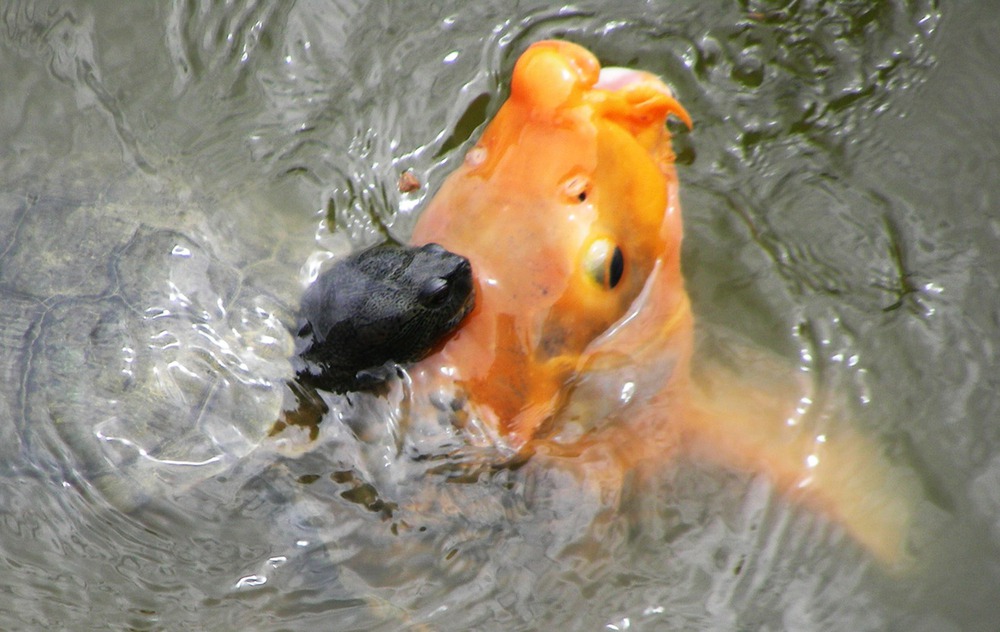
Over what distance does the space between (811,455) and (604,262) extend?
0.90 metres

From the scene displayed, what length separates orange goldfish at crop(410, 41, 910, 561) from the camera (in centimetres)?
255

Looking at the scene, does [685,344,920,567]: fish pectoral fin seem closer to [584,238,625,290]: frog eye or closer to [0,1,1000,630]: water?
[0,1,1000,630]: water

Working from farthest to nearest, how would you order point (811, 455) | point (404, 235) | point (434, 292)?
point (404, 235), point (811, 455), point (434, 292)

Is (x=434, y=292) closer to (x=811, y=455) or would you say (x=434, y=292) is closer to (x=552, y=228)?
(x=552, y=228)

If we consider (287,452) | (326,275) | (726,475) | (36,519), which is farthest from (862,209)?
(36,519)

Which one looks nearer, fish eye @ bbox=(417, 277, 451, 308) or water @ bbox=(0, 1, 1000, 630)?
fish eye @ bbox=(417, 277, 451, 308)

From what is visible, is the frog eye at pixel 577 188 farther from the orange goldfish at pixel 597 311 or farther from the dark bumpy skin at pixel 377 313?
the dark bumpy skin at pixel 377 313

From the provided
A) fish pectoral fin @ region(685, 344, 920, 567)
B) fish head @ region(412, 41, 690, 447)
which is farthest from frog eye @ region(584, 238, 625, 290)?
fish pectoral fin @ region(685, 344, 920, 567)

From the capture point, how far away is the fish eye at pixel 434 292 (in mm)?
2449

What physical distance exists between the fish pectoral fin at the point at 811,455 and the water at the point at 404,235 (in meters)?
0.06

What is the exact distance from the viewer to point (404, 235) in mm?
3117

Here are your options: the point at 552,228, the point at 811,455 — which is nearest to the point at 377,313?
the point at 552,228

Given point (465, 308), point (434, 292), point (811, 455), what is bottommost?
point (811, 455)

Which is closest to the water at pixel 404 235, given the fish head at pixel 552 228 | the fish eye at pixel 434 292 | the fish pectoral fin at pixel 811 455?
the fish pectoral fin at pixel 811 455
